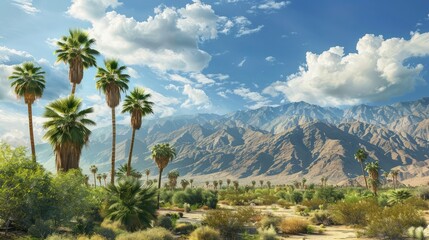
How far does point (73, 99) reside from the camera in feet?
117

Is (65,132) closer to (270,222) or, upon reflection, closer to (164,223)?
(164,223)

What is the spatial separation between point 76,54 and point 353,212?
111 feet

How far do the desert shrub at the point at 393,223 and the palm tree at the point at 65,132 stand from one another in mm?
24848

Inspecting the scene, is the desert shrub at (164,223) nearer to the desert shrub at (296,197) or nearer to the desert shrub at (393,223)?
the desert shrub at (393,223)

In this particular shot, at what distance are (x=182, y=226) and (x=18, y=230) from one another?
506 inches

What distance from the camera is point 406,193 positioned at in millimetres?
48375

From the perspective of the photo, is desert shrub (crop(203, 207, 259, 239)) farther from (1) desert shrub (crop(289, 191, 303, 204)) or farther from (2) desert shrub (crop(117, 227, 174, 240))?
(1) desert shrub (crop(289, 191, 303, 204))

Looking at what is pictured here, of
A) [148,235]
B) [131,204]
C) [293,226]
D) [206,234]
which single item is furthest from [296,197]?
[148,235]

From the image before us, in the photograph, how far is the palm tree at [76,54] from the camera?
42.5m

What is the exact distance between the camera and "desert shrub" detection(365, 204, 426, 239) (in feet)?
85.0

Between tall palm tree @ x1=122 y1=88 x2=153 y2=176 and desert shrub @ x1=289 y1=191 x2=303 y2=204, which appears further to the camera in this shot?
desert shrub @ x1=289 y1=191 x2=303 y2=204

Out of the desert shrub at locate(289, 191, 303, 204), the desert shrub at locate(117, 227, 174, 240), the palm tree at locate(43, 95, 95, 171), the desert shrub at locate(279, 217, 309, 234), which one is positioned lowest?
the desert shrub at locate(279, 217, 309, 234)

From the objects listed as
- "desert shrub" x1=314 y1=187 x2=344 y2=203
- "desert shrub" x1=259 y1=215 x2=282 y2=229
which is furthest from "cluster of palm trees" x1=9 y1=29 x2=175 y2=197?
"desert shrub" x1=314 y1=187 x2=344 y2=203

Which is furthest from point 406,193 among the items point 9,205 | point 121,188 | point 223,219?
point 9,205
